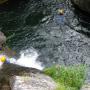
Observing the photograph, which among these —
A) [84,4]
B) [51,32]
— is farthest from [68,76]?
[84,4]

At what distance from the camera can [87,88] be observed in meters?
9.94

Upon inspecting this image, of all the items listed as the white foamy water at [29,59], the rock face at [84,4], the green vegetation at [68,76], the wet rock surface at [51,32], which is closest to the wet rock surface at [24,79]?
the green vegetation at [68,76]

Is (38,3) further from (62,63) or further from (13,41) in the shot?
A: (62,63)

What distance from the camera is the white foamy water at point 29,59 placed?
1378 centimetres

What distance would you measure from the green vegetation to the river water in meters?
2.23

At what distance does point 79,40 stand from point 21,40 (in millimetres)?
3321

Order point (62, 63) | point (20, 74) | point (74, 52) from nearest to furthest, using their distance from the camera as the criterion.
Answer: point (20, 74)
point (62, 63)
point (74, 52)

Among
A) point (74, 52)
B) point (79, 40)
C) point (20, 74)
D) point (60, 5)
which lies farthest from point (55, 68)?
point (60, 5)

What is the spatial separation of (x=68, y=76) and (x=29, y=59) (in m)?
3.70

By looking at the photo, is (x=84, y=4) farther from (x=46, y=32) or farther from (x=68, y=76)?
(x=68, y=76)

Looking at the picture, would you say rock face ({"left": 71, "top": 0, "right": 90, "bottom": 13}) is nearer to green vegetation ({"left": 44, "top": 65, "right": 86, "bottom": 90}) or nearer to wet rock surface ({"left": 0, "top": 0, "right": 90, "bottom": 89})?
wet rock surface ({"left": 0, "top": 0, "right": 90, "bottom": 89})

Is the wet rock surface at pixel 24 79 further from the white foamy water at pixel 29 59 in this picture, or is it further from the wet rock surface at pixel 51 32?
the white foamy water at pixel 29 59

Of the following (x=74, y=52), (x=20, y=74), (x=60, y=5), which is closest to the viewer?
(x=20, y=74)

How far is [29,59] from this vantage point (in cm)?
1434
